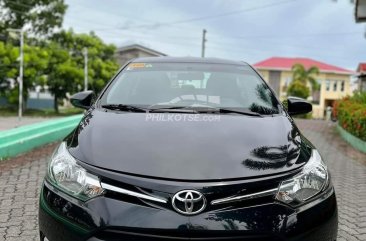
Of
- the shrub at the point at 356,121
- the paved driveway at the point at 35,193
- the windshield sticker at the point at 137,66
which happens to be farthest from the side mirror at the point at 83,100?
the shrub at the point at 356,121

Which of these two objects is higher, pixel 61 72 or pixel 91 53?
pixel 91 53

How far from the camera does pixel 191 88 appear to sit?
342 centimetres

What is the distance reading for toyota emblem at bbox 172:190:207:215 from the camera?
1.98m

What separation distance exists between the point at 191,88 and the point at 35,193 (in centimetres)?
236

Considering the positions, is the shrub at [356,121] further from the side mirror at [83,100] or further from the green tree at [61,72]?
the green tree at [61,72]

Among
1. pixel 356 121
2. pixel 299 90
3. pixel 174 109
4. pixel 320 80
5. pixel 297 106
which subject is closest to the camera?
pixel 174 109

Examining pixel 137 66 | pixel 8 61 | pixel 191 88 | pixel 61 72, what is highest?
pixel 8 61

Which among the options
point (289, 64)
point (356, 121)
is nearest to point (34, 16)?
point (356, 121)

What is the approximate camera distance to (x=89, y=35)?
98.6 ft

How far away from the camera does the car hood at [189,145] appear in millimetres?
2135

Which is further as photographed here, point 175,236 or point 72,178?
point 72,178

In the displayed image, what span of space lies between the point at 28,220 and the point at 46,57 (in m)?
22.6

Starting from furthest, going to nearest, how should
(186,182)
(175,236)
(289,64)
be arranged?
(289,64) < (186,182) < (175,236)

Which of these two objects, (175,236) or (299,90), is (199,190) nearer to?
(175,236)
